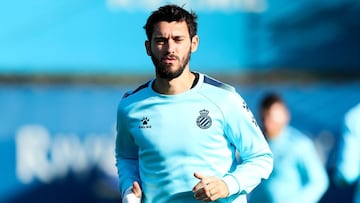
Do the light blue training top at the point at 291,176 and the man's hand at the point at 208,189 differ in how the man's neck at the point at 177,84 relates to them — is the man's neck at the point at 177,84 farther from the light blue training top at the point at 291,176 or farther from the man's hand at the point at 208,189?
the light blue training top at the point at 291,176

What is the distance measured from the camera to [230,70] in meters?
13.1

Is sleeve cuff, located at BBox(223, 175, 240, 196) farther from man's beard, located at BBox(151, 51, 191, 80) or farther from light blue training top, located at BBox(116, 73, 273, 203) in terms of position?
man's beard, located at BBox(151, 51, 191, 80)

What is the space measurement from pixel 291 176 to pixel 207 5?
4.30m

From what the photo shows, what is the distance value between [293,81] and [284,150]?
3976mm

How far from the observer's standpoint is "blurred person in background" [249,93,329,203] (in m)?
9.14

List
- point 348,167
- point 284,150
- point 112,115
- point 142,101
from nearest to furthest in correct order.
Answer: point 142,101 → point 348,167 → point 284,150 → point 112,115

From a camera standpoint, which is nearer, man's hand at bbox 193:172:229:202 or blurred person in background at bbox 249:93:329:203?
man's hand at bbox 193:172:229:202

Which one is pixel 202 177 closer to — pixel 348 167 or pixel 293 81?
pixel 348 167

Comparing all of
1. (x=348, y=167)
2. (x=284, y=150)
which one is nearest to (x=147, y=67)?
(x=284, y=150)

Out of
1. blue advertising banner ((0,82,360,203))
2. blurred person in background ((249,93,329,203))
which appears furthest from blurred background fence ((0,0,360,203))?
blurred person in background ((249,93,329,203))

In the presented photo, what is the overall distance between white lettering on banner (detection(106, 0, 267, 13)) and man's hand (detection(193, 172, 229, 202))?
24.8ft

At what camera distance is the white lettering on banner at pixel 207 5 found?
13.1 metres

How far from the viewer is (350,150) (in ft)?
27.5

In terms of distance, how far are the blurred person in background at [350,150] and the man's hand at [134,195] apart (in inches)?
106
